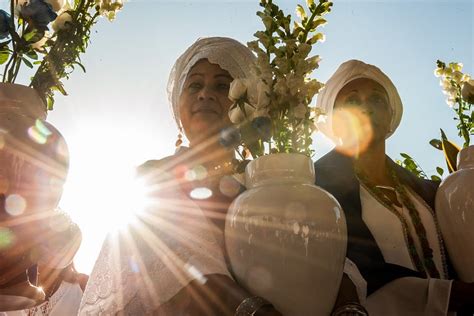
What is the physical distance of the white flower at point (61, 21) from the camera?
5.35 feet

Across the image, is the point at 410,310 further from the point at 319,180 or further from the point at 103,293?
the point at 103,293

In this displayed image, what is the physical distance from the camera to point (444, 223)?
5.77 feet

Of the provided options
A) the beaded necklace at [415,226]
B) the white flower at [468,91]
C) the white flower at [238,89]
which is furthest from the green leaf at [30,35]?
the white flower at [468,91]

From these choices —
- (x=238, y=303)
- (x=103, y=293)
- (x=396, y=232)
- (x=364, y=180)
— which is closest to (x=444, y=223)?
(x=396, y=232)

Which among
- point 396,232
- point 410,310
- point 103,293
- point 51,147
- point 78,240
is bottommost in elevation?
point 410,310

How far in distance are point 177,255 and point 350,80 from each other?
4.44 ft

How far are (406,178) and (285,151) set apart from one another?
107cm

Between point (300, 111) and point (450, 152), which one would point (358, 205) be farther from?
point (300, 111)

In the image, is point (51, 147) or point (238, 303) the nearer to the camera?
point (238, 303)

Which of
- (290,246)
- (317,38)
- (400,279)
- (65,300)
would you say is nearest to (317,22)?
(317,38)

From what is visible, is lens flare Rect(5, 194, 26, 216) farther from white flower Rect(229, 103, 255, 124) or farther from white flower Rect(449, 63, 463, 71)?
white flower Rect(449, 63, 463, 71)

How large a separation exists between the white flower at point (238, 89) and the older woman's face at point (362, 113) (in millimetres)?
892

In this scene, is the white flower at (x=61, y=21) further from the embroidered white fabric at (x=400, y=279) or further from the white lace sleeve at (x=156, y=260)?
the embroidered white fabric at (x=400, y=279)

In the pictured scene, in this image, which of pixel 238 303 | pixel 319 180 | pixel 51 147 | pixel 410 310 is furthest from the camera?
pixel 319 180
